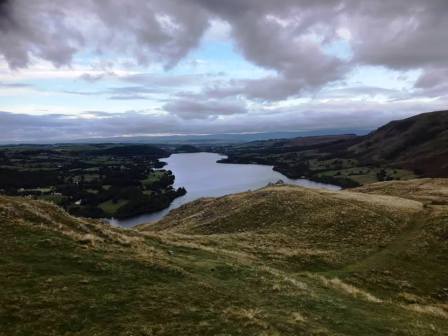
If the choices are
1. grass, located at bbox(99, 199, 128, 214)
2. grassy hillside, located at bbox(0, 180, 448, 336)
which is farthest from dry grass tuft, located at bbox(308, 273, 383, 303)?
grass, located at bbox(99, 199, 128, 214)

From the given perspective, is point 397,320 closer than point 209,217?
Yes

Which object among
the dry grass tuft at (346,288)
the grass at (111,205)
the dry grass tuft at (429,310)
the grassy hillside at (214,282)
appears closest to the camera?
the grassy hillside at (214,282)

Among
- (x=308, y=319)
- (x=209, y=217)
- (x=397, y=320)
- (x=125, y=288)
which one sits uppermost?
(x=125, y=288)

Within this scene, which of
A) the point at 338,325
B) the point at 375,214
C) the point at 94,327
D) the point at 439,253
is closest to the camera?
the point at 94,327

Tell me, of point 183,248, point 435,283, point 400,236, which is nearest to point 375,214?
point 400,236

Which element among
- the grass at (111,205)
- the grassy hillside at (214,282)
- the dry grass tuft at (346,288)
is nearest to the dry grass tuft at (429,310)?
the grassy hillside at (214,282)

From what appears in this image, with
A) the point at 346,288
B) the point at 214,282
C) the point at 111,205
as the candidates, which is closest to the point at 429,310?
the point at 346,288

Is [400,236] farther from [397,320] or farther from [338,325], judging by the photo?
[338,325]

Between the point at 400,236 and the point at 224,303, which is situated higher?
the point at 224,303

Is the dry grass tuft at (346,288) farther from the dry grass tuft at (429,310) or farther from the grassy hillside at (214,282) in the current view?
the dry grass tuft at (429,310)
